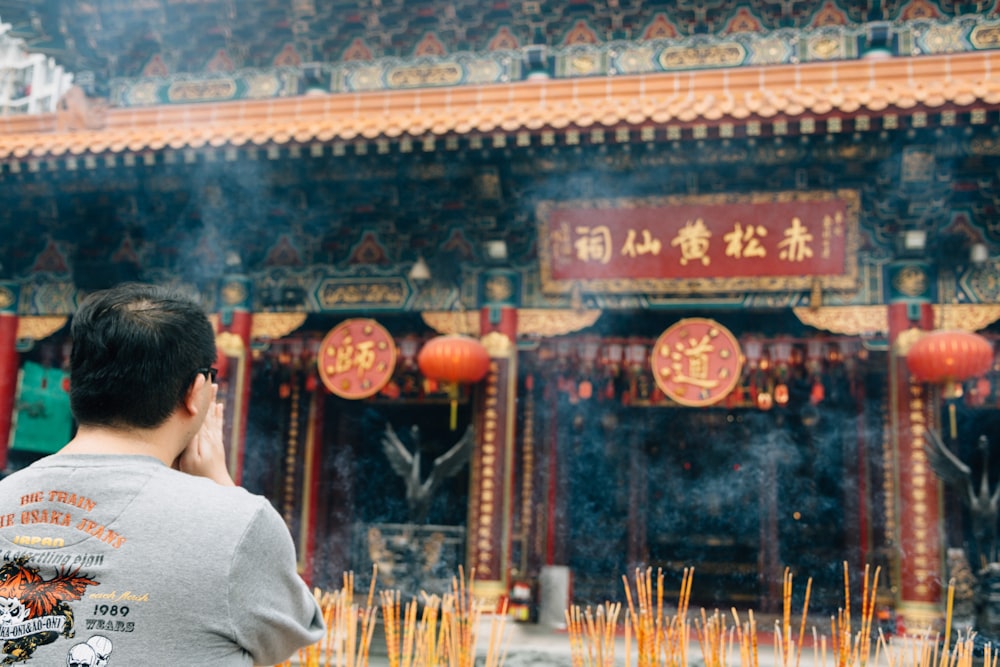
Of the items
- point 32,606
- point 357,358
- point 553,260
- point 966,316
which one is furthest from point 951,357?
point 32,606

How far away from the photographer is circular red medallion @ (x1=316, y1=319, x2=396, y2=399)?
19.1ft

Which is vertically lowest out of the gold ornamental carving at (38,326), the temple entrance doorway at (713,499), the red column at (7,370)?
the temple entrance doorway at (713,499)

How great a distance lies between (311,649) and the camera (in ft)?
8.73

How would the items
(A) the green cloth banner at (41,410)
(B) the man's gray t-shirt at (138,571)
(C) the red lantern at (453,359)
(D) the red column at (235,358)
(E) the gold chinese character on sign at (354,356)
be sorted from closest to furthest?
(B) the man's gray t-shirt at (138,571) < (C) the red lantern at (453,359) < (E) the gold chinese character on sign at (354,356) < (D) the red column at (235,358) < (A) the green cloth banner at (41,410)

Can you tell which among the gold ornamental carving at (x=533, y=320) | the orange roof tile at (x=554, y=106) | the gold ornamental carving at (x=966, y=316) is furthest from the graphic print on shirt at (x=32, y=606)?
the gold ornamental carving at (x=966, y=316)

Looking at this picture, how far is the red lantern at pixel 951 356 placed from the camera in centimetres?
493

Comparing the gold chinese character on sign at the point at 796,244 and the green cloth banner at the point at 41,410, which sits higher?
the gold chinese character on sign at the point at 796,244

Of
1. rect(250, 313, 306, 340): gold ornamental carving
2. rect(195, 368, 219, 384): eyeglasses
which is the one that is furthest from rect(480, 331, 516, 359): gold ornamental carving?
rect(195, 368, 219, 384): eyeglasses

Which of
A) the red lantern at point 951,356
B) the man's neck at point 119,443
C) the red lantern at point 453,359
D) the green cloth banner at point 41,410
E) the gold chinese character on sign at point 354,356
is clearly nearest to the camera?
the man's neck at point 119,443

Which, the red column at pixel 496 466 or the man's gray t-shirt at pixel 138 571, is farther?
the red column at pixel 496 466

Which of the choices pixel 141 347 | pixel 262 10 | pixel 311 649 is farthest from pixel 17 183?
pixel 141 347

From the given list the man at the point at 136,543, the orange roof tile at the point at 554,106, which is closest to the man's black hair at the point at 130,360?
the man at the point at 136,543

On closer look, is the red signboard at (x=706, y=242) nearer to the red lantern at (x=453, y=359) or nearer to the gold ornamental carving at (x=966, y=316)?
the gold ornamental carving at (x=966, y=316)

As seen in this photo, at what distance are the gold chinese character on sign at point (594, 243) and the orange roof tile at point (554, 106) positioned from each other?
2.60 ft
